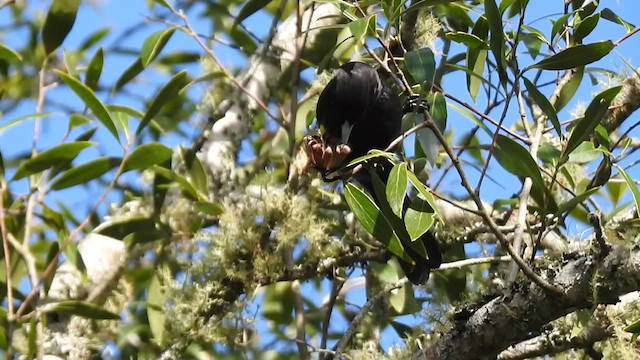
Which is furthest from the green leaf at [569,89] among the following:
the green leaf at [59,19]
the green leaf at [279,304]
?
the green leaf at [59,19]

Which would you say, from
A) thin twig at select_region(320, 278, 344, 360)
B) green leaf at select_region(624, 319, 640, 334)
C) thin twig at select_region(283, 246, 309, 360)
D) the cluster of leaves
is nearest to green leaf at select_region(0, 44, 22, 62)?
the cluster of leaves

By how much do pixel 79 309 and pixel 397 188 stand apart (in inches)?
35.5

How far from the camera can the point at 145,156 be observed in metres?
2.05

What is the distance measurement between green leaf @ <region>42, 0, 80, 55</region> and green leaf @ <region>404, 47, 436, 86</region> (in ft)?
3.36

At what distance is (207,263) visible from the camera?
2141 mm

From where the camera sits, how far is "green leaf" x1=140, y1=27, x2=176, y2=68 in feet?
6.95

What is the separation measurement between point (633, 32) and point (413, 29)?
0.64 metres

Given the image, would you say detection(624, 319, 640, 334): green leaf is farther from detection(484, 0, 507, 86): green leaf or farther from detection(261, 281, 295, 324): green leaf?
detection(261, 281, 295, 324): green leaf

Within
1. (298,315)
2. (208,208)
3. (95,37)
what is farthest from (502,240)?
(95,37)

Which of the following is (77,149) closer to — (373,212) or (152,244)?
(152,244)

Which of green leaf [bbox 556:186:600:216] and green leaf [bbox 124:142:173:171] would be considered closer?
green leaf [bbox 556:186:600:216]

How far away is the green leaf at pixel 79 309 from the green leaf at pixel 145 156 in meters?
0.32

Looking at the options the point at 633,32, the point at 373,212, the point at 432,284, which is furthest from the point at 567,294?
the point at 432,284

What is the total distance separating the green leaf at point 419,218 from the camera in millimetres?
1355
